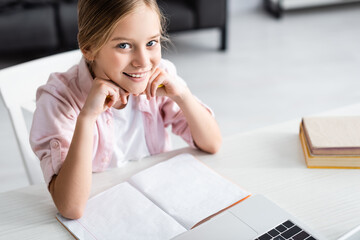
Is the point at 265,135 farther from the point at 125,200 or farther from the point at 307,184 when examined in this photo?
the point at 125,200

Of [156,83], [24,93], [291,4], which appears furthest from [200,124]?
[291,4]

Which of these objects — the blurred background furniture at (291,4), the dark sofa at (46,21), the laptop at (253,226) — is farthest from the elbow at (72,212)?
the blurred background furniture at (291,4)

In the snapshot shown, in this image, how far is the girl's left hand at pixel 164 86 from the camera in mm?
1082

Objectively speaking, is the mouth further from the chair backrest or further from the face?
the chair backrest

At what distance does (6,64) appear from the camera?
3.09 metres

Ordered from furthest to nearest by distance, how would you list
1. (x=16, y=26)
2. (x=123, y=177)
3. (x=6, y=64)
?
(x=6, y=64)
(x=16, y=26)
(x=123, y=177)

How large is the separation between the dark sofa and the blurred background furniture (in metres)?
0.91

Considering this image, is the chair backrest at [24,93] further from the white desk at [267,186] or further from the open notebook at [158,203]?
the open notebook at [158,203]

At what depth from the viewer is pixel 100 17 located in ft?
3.11

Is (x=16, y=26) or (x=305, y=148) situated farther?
(x=16, y=26)

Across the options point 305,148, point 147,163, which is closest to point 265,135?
point 305,148

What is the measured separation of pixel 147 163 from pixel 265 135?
0.33 m

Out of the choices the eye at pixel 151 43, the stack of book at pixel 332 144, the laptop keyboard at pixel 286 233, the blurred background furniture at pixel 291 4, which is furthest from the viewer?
the blurred background furniture at pixel 291 4

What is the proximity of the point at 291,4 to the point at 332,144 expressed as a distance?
9.69ft
